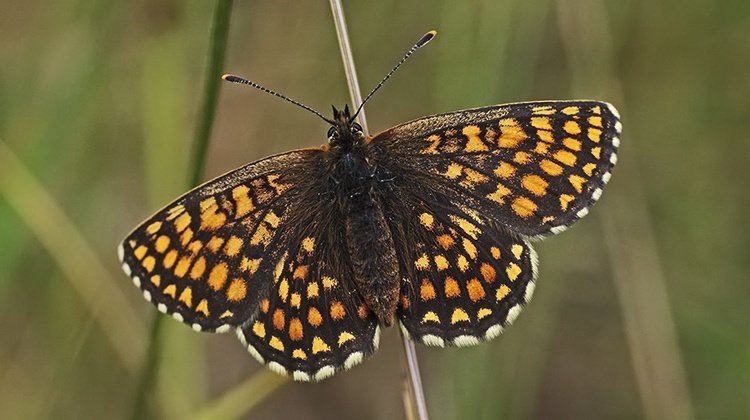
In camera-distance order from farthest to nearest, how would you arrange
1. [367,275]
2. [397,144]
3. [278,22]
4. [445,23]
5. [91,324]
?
[278,22]
[445,23]
[91,324]
[397,144]
[367,275]

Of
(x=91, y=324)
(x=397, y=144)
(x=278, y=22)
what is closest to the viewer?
(x=397, y=144)

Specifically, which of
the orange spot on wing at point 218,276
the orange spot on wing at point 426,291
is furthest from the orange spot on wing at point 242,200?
the orange spot on wing at point 426,291

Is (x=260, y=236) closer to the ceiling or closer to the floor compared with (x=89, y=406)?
closer to the ceiling

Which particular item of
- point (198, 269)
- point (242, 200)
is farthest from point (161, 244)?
point (242, 200)

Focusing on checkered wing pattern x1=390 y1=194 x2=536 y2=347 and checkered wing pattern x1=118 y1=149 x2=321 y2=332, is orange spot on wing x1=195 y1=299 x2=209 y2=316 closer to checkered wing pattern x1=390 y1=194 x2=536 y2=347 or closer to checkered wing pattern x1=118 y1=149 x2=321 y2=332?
checkered wing pattern x1=118 y1=149 x2=321 y2=332

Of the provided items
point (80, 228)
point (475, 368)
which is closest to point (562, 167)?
point (475, 368)

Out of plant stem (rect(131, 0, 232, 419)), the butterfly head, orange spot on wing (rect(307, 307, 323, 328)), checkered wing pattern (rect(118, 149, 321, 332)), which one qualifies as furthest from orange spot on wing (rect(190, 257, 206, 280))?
the butterfly head

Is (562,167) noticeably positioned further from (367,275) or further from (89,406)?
(89,406)

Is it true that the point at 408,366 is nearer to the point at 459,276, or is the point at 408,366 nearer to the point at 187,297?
the point at 459,276
